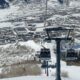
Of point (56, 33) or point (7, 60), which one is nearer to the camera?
point (56, 33)

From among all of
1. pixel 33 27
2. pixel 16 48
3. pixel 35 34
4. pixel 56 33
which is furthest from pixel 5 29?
pixel 56 33

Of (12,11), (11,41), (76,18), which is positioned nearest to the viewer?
(11,41)

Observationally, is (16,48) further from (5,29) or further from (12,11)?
(12,11)

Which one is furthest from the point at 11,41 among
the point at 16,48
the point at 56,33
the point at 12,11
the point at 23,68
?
the point at 12,11

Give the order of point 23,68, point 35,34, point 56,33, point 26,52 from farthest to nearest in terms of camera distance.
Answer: point 35,34
point 26,52
point 23,68
point 56,33

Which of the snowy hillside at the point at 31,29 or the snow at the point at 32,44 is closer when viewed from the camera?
the snowy hillside at the point at 31,29

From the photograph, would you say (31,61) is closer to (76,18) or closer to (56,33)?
(56,33)

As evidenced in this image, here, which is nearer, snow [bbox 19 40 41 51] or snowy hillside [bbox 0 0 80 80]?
snowy hillside [bbox 0 0 80 80]

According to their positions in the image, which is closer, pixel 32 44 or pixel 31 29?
pixel 32 44

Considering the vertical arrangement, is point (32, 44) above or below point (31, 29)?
above

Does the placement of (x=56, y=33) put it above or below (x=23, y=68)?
above
